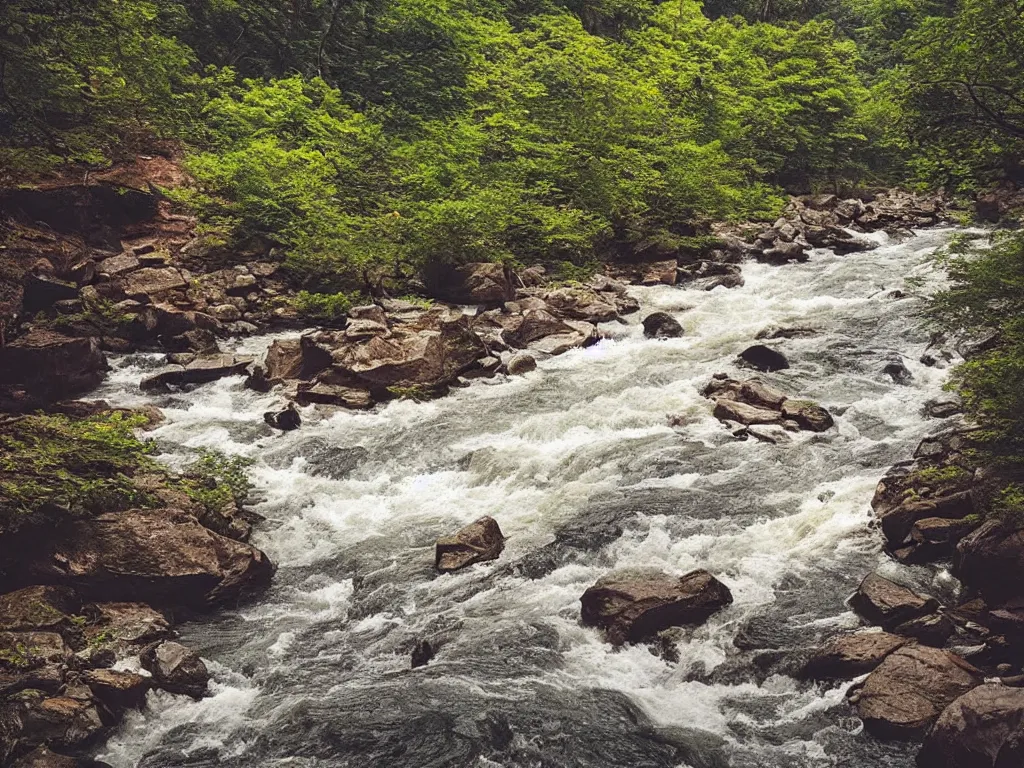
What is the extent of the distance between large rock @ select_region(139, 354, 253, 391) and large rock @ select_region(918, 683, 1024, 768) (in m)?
13.4

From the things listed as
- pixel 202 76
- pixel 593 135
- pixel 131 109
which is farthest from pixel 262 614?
pixel 202 76

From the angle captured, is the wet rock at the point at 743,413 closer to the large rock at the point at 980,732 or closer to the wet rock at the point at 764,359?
the wet rock at the point at 764,359

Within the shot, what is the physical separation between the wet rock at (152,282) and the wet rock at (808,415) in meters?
13.5

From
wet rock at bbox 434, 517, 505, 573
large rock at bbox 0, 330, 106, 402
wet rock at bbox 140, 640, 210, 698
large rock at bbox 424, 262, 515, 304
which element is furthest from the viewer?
large rock at bbox 424, 262, 515, 304

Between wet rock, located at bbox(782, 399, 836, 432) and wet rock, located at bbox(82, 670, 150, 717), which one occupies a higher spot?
wet rock, located at bbox(782, 399, 836, 432)

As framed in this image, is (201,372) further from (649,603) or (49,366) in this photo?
(649,603)

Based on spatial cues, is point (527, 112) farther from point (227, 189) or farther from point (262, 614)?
point (262, 614)

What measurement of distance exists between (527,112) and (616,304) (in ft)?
31.6

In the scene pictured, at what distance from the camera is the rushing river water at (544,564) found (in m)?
6.77

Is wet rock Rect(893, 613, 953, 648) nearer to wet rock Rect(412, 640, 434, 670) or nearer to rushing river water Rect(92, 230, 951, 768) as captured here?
rushing river water Rect(92, 230, 951, 768)

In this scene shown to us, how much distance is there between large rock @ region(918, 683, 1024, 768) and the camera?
5301mm

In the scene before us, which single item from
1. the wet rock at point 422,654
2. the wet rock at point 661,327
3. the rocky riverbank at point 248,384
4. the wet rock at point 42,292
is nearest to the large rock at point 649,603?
the rocky riverbank at point 248,384

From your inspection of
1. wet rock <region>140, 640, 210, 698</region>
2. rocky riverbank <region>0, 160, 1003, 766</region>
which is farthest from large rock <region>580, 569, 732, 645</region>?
wet rock <region>140, 640, 210, 698</region>

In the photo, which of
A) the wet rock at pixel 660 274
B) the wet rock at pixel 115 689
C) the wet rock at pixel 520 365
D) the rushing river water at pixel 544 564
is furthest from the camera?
the wet rock at pixel 660 274
